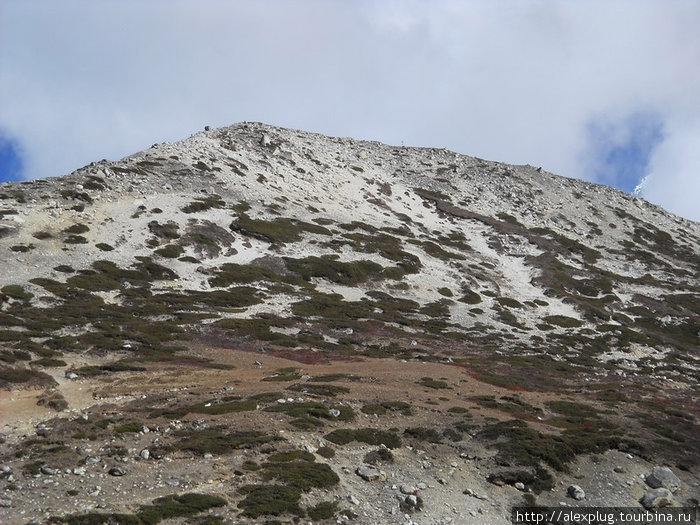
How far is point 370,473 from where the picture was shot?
23.6 metres

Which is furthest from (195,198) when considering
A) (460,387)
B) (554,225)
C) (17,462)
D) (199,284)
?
(554,225)

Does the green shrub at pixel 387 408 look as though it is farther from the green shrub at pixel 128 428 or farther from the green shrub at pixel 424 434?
the green shrub at pixel 128 428

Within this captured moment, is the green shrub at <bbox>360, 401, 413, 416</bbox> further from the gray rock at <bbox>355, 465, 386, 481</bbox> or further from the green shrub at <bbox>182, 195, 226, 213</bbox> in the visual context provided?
the green shrub at <bbox>182, 195, 226, 213</bbox>

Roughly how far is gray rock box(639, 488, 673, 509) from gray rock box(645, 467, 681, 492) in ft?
2.21

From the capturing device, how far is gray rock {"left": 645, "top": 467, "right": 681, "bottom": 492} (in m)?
25.9

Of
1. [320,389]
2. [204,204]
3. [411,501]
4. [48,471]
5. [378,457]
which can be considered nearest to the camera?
[48,471]

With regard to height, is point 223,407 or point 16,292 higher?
point 16,292

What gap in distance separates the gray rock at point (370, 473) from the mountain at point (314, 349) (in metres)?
0.08

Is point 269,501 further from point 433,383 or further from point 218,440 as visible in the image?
point 433,383

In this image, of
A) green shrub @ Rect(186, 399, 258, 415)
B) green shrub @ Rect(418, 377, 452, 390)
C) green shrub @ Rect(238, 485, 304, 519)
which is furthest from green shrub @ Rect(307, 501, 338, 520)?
green shrub @ Rect(418, 377, 452, 390)

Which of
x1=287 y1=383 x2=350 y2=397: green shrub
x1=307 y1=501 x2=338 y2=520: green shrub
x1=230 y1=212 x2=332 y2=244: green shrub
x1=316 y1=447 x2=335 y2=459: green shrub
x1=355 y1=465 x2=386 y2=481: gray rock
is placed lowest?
x1=307 y1=501 x2=338 y2=520: green shrub

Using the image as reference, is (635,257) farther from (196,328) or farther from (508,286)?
(196,328)

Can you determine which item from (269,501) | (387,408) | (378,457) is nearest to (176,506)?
(269,501)

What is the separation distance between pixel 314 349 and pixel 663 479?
2755 centimetres
